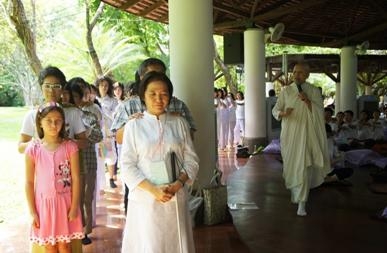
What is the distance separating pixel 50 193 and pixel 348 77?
11.1 meters

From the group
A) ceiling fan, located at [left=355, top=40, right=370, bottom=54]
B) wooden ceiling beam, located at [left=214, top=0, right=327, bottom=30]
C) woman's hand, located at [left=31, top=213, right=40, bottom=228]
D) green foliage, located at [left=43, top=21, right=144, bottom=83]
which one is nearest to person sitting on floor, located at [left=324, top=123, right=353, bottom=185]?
wooden ceiling beam, located at [left=214, top=0, right=327, bottom=30]

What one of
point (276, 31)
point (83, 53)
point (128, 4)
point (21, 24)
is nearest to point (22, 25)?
point (21, 24)

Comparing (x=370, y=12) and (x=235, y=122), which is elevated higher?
(x=370, y=12)

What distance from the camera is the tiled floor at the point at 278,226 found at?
12.5 ft

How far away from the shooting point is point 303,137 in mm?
4852

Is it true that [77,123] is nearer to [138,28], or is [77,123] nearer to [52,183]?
[52,183]

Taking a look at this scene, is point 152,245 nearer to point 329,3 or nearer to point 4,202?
point 4,202

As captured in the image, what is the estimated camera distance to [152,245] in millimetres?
2432

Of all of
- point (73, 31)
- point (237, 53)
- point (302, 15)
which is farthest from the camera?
point (73, 31)

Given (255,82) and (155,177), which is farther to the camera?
(255,82)

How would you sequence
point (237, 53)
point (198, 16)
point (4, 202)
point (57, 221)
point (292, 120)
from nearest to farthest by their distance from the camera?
point (57, 221), point (198, 16), point (292, 120), point (4, 202), point (237, 53)

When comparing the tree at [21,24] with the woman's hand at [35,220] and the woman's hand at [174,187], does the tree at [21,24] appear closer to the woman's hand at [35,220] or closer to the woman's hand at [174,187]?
the woman's hand at [35,220]

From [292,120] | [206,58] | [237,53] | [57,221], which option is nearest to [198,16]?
[206,58]

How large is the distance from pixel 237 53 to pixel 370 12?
12.5 feet
